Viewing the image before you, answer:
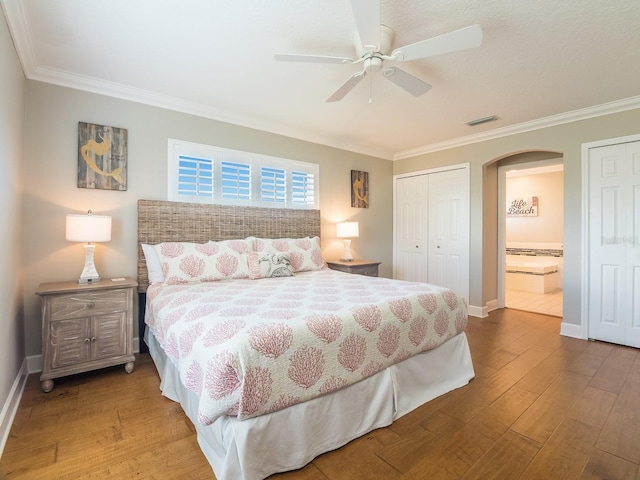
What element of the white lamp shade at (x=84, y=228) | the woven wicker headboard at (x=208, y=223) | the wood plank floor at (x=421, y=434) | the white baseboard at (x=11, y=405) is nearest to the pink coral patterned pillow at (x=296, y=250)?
the woven wicker headboard at (x=208, y=223)

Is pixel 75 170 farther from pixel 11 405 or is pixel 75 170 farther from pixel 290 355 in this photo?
pixel 290 355

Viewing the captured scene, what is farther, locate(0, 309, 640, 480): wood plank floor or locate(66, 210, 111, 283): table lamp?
locate(66, 210, 111, 283): table lamp

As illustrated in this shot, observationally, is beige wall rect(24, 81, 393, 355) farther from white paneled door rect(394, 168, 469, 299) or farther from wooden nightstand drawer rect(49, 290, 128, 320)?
white paneled door rect(394, 168, 469, 299)

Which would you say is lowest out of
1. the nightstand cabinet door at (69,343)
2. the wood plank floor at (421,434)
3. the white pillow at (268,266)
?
the wood plank floor at (421,434)

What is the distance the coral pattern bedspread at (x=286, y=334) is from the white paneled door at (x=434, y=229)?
2.29m

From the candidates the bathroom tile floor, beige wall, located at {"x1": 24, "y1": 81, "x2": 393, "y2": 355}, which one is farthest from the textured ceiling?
the bathroom tile floor

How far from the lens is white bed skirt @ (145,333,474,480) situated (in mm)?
1420

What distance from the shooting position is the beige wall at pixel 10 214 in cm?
183

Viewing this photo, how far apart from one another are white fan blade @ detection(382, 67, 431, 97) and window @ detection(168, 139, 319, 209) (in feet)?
6.61

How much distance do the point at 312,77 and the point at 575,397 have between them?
10.5 feet

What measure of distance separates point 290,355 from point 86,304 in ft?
6.21

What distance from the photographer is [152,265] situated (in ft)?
9.63

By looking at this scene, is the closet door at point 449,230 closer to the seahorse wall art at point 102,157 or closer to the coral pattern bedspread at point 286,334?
the coral pattern bedspread at point 286,334

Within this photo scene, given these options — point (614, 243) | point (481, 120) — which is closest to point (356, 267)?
point (481, 120)
